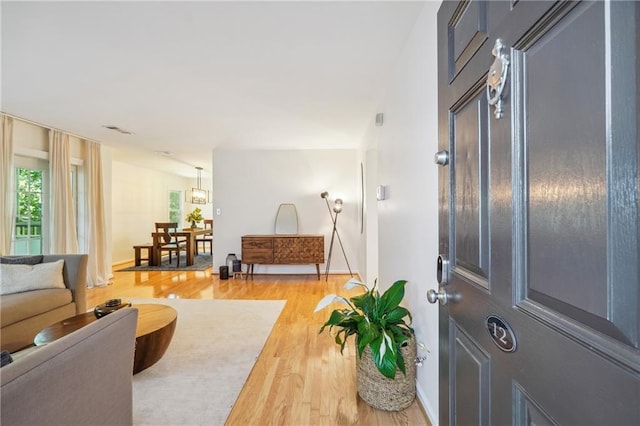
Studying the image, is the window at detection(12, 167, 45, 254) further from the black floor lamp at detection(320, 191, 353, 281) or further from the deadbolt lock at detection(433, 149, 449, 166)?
the deadbolt lock at detection(433, 149, 449, 166)

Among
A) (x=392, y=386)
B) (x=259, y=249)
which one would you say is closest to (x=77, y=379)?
(x=392, y=386)

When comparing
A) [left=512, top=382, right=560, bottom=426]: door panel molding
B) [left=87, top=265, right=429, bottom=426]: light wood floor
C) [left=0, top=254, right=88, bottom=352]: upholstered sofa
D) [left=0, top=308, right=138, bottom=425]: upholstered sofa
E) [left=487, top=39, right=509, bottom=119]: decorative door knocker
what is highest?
[left=487, top=39, right=509, bottom=119]: decorative door knocker

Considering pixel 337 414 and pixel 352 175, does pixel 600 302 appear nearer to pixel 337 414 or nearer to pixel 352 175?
pixel 337 414

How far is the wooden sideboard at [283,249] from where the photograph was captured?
15.8 ft

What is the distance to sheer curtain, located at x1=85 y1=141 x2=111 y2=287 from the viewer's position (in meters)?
4.55

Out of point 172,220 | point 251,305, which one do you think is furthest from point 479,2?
point 172,220

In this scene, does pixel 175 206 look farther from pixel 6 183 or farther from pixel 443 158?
pixel 443 158

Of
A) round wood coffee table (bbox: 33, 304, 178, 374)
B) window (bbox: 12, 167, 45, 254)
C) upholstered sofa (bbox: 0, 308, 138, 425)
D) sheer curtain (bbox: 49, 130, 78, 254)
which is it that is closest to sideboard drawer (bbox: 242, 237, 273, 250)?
sheer curtain (bbox: 49, 130, 78, 254)

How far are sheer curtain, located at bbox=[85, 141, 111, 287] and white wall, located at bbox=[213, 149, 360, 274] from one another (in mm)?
1759

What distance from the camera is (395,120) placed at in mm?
2256

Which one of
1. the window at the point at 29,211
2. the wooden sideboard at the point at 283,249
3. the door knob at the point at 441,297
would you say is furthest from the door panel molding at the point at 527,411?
the window at the point at 29,211

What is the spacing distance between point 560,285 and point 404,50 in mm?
2024

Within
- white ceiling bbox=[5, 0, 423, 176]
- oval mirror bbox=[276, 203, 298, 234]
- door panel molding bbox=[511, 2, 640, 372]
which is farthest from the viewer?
oval mirror bbox=[276, 203, 298, 234]

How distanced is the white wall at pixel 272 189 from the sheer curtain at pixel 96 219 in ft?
5.77
